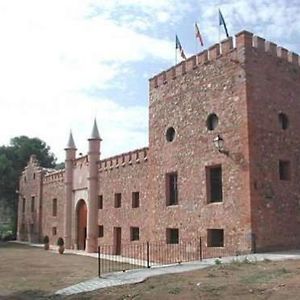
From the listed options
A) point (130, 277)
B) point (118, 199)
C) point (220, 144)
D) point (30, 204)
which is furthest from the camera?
point (30, 204)

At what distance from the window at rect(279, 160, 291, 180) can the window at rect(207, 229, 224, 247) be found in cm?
343

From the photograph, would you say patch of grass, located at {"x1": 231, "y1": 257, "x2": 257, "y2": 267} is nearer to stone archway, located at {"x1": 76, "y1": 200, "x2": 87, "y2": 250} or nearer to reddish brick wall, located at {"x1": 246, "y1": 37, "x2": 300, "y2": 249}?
reddish brick wall, located at {"x1": 246, "y1": 37, "x2": 300, "y2": 249}

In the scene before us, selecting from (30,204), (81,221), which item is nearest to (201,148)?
(81,221)

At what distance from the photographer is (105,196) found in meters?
29.9

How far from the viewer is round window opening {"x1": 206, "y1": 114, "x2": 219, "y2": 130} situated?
1941cm

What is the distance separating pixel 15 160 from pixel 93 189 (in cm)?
2395

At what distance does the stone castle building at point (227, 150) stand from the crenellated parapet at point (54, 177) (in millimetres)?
14057

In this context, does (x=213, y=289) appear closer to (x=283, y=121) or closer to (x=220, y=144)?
(x=220, y=144)

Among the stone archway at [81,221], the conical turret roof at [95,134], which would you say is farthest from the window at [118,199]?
the stone archway at [81,221]

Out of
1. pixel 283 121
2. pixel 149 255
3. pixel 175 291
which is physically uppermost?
pixel 283 121

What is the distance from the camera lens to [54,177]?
3953cm

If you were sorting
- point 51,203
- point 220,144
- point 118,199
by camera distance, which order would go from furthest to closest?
1. point 51,203
2. point 118,199
3. point 220,144

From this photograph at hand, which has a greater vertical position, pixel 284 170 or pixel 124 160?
pixel 124 160

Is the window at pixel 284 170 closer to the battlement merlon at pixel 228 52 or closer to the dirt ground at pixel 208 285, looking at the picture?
the battlement merlon at pixel 228 52
